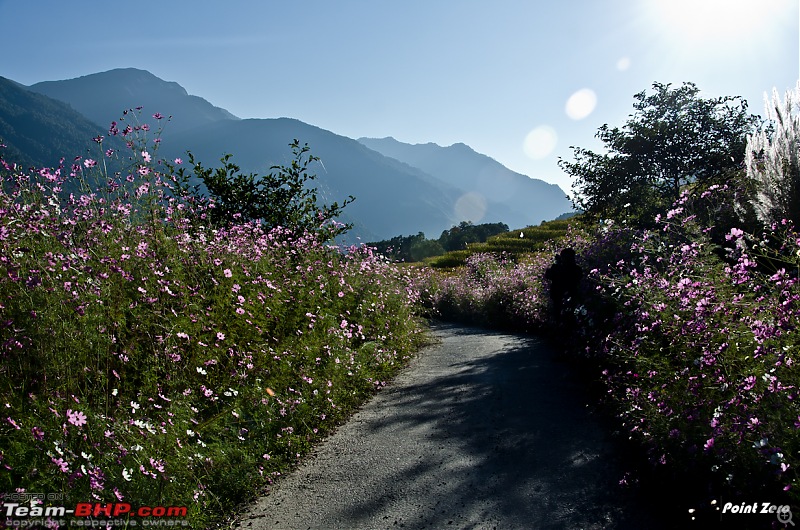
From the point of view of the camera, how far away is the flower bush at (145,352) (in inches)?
112

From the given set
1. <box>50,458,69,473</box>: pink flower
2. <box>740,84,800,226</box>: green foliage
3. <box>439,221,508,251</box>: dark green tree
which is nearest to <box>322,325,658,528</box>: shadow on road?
<box>50,458,69,473</box>: pink flower

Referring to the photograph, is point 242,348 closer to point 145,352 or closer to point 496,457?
point 145,352

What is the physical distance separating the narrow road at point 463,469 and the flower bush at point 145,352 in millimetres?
391

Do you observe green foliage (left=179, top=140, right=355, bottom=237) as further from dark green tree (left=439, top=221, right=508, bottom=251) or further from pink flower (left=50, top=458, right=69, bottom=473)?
dark green tree (left=439, top=221, right=508, bottom=251)

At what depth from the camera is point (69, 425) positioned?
2854 millimetres

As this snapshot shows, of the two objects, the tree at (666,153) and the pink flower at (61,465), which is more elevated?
the tree at (666,153)

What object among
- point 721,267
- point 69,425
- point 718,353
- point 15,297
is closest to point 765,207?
point 721,267

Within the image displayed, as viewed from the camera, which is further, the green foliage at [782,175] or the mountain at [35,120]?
the mountain at [35,120]

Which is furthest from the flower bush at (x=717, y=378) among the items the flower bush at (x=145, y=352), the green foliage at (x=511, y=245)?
the green foliage at (x=511, y=245)

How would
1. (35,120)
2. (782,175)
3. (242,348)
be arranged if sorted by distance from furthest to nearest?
1. (35,120)
2. (782,175)
3. (242,348)

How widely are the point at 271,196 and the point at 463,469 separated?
802 centimetres

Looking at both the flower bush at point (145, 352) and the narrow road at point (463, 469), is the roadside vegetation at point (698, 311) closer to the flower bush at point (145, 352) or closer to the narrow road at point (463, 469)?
the narrow road at point (463, 469)
